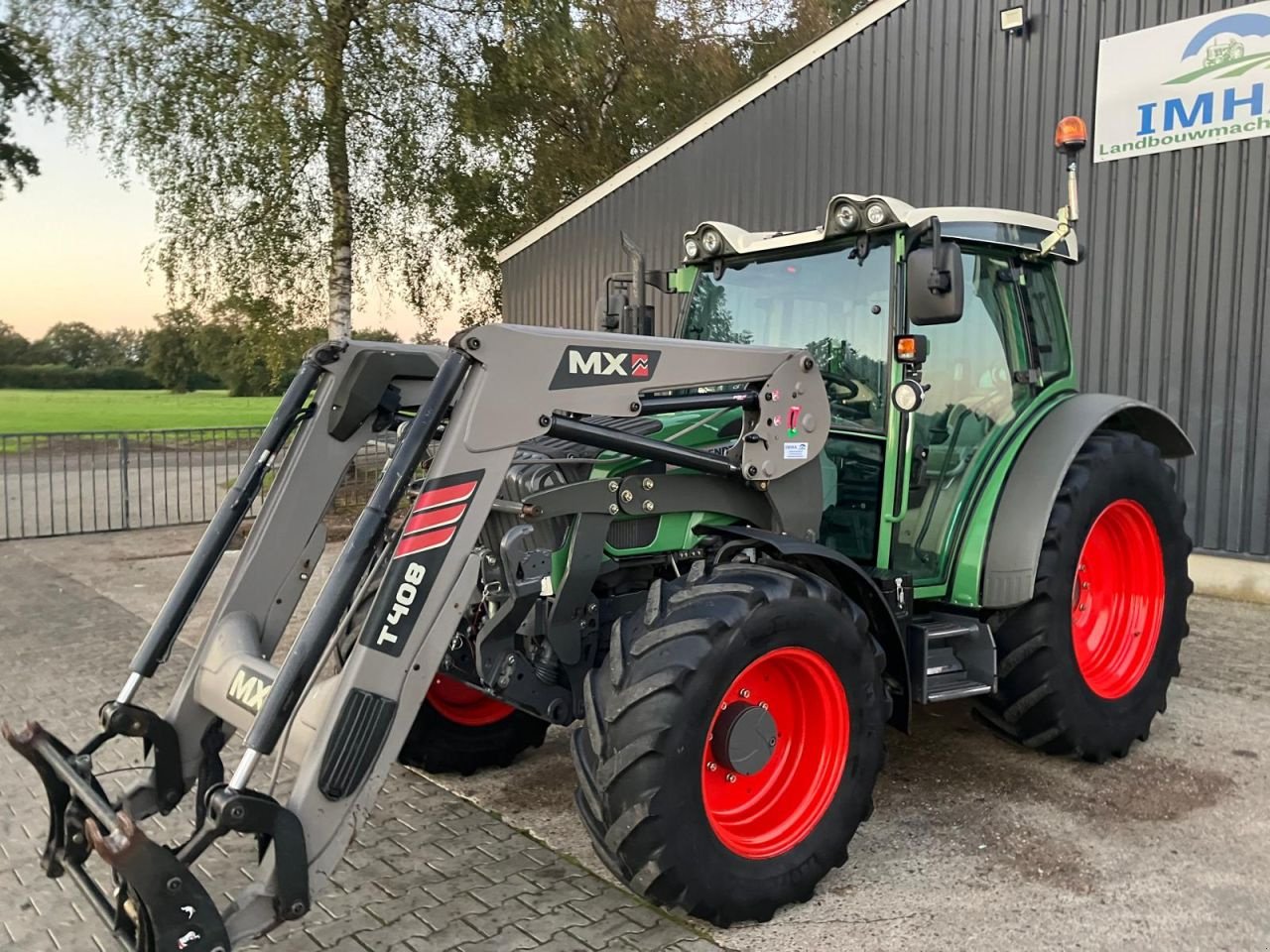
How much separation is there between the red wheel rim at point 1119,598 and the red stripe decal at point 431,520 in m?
3.06

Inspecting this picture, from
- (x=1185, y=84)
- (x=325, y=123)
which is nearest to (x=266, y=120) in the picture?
(x=325, y=123)

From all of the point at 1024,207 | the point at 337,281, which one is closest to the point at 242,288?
the point at 337,281

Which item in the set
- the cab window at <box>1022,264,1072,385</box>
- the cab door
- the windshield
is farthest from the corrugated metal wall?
the windshield

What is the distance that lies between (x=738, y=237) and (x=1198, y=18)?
552 centimetres

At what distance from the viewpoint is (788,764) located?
11.2ft

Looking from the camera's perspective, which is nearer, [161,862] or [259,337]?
[161,862]

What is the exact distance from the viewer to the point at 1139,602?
4719mm

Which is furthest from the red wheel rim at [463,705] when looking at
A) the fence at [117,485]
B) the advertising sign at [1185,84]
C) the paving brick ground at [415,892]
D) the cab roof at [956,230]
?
the fence at [117,485]

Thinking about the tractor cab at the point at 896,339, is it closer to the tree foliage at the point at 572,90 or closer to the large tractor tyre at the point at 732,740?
the large tractor tyre at the point at 732,740

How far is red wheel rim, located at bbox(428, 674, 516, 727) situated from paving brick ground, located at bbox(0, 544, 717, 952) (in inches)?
12.6

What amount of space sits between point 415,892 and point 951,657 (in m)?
2.25

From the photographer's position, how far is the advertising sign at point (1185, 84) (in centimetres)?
732

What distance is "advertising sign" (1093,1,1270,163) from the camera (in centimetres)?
732

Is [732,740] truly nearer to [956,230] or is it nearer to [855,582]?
[855,582]
